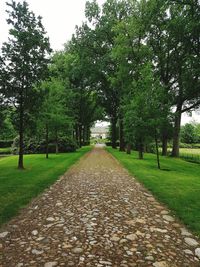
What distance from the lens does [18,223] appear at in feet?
18.7

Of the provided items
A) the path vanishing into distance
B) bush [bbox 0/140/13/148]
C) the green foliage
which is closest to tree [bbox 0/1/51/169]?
the path vanishing into distance

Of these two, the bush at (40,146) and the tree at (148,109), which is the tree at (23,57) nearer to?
the tree at (148,109)

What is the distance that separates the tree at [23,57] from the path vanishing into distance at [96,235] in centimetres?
925

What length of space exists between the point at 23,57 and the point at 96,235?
42.8 feet

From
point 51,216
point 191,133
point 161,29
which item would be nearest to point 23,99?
point 51,216

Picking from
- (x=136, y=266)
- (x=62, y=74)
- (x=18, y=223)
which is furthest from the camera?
(x=62, y=74)

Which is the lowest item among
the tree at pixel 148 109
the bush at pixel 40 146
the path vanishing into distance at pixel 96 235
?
the path vanishing into distance at pixel 96 235

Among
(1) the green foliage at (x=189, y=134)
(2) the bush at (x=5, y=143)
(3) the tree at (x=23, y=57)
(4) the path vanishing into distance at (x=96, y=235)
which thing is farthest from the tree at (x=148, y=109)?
(1) the green foliage at (x=189, y=134)

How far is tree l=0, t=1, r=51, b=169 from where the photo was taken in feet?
48.2

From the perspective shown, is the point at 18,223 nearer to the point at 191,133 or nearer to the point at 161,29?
the point at 161,29

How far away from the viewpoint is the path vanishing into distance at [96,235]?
396 centimetres

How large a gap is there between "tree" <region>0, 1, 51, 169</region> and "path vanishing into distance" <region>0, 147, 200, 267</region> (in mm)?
9249

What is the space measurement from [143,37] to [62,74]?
14787 mm

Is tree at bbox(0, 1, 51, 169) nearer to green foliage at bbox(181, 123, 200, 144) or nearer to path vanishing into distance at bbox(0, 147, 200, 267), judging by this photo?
path vanishing into distance at bbox(0, 147, 200, 267)
